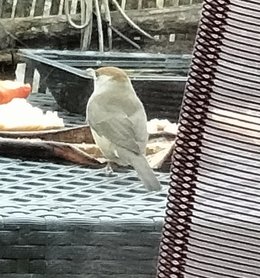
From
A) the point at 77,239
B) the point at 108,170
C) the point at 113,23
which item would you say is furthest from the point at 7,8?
the point at 77,239

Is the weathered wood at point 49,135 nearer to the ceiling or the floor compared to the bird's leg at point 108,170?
nearer to the ceiling

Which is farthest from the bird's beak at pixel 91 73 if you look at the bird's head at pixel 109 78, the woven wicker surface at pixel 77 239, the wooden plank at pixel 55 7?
the woven wicker surface at pixel 77 239

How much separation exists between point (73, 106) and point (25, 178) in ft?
1.02

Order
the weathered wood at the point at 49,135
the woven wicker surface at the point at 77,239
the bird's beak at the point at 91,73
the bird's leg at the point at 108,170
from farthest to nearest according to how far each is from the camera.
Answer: the bird's beak at the point at 91,73
the weathered wood at the point at 49,135
the bird's leg at the point at 108,170
the woven wicker surface at the point at 77,239

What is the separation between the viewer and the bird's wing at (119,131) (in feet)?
4.05

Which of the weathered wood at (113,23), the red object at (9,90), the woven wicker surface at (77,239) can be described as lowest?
the woven wicker surface at (77,239)

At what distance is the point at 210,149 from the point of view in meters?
0.49

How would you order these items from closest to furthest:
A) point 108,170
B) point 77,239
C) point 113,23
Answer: point 77,239
point 108,170
point 113,23

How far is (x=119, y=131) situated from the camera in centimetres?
130

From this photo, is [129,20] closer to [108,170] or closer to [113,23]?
[113,23]

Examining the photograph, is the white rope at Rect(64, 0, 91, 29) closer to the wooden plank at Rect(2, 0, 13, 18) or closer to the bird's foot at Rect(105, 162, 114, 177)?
the wooden plank at Rect(2, 0, 13, 18)

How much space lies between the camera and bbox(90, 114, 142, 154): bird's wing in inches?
48.6

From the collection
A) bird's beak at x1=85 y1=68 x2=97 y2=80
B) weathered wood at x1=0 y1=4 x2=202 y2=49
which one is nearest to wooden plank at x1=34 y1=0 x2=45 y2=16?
weathered wood at x1=0 y1=4 x2=202 y2=49

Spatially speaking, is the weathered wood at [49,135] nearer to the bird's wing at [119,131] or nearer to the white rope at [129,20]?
the bird's wing at [119,131]
